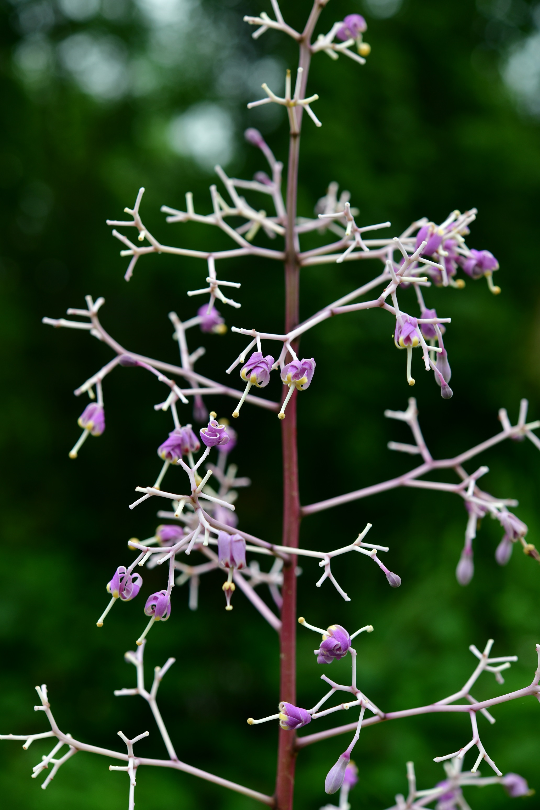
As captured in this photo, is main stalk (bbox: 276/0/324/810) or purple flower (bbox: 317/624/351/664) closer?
purple flower (bbox: 317/624/351/664)

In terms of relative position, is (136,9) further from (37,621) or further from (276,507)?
(37,621)

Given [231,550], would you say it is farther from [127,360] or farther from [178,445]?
[127,360]

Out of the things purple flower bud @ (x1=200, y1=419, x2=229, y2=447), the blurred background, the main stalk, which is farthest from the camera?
the blurred background

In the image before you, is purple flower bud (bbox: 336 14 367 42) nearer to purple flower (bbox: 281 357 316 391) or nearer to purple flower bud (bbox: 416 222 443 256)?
purple flower bud (bbox: 416 222 443 256)

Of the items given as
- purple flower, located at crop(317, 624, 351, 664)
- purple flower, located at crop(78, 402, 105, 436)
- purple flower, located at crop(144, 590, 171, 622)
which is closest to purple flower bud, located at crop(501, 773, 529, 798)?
purple flower, located at crop(317, 624, 351, 664)

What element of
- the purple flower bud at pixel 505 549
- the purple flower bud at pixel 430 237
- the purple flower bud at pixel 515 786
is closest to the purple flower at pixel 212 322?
the purple flower bud at pixel 430 237
